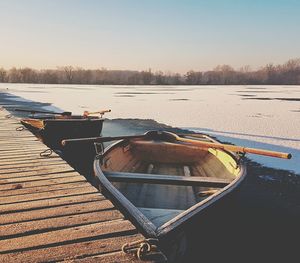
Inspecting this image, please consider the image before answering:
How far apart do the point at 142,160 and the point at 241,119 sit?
9.50 m

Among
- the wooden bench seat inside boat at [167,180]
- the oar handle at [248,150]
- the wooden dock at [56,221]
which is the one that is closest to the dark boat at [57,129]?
the oar handle at [248,150]

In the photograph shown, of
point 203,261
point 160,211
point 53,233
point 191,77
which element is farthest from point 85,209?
point 191,77

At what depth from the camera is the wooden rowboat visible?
2.97 meters

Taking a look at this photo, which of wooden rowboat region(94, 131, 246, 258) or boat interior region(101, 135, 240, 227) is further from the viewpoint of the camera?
boat interior region(101, 135, 240, 227)

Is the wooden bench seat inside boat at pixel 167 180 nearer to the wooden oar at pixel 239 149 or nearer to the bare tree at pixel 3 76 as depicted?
the wooden oar at pixel 239 149

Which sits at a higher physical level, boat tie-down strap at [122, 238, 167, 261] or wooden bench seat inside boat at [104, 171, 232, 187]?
boat tie-down strap at [122, 238, 167, 261]

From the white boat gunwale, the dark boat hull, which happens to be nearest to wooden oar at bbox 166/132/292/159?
the white boat gunwale

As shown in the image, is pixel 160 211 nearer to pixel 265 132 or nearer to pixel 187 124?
pixel 265 132

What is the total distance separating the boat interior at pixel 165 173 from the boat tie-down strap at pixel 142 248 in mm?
705

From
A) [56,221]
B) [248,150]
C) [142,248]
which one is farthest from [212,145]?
[142,248]

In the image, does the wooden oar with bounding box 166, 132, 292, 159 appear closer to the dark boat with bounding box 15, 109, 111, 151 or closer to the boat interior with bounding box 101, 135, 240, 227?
the boat interior with bounding box 101, 135, 240, 227

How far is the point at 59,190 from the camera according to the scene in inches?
149

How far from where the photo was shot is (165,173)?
6469mm

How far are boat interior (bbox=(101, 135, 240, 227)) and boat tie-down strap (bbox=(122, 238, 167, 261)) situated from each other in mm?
705
